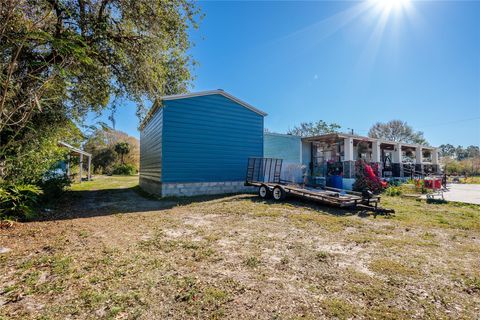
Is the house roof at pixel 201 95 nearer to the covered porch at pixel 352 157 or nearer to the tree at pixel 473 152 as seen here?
the covered porch at pixel 352 157

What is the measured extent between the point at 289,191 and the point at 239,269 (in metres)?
5.69

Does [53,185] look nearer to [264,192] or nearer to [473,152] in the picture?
[264,192]

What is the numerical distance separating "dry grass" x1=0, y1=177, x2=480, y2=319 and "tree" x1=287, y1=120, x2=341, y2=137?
3222 centimetres

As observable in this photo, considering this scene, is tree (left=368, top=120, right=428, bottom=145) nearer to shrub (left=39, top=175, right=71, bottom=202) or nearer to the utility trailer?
the utility trailer

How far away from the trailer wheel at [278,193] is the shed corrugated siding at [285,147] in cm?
622

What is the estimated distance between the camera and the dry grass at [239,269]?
2082 mm

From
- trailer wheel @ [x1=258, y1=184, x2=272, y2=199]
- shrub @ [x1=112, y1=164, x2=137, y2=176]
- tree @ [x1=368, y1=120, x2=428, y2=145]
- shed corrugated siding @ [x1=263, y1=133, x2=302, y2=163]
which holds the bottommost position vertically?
trailer wheel @ [x1=258, y1=184, x2=272, y2=199]

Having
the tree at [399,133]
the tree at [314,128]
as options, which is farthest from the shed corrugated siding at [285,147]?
the tree at [399,133]

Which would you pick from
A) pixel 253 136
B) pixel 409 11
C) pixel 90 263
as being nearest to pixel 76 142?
pixel 90 263

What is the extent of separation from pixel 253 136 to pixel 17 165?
858cm

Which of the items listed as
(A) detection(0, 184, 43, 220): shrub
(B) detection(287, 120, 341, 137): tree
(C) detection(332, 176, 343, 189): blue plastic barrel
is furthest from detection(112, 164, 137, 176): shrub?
(B) detection(287, 120, 341, 137): tree

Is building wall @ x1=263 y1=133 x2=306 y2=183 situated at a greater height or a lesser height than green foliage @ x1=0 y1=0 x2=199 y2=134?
lesser

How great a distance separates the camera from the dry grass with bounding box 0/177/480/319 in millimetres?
2082

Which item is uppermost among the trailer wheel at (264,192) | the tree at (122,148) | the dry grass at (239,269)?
the tree at (122,148)
